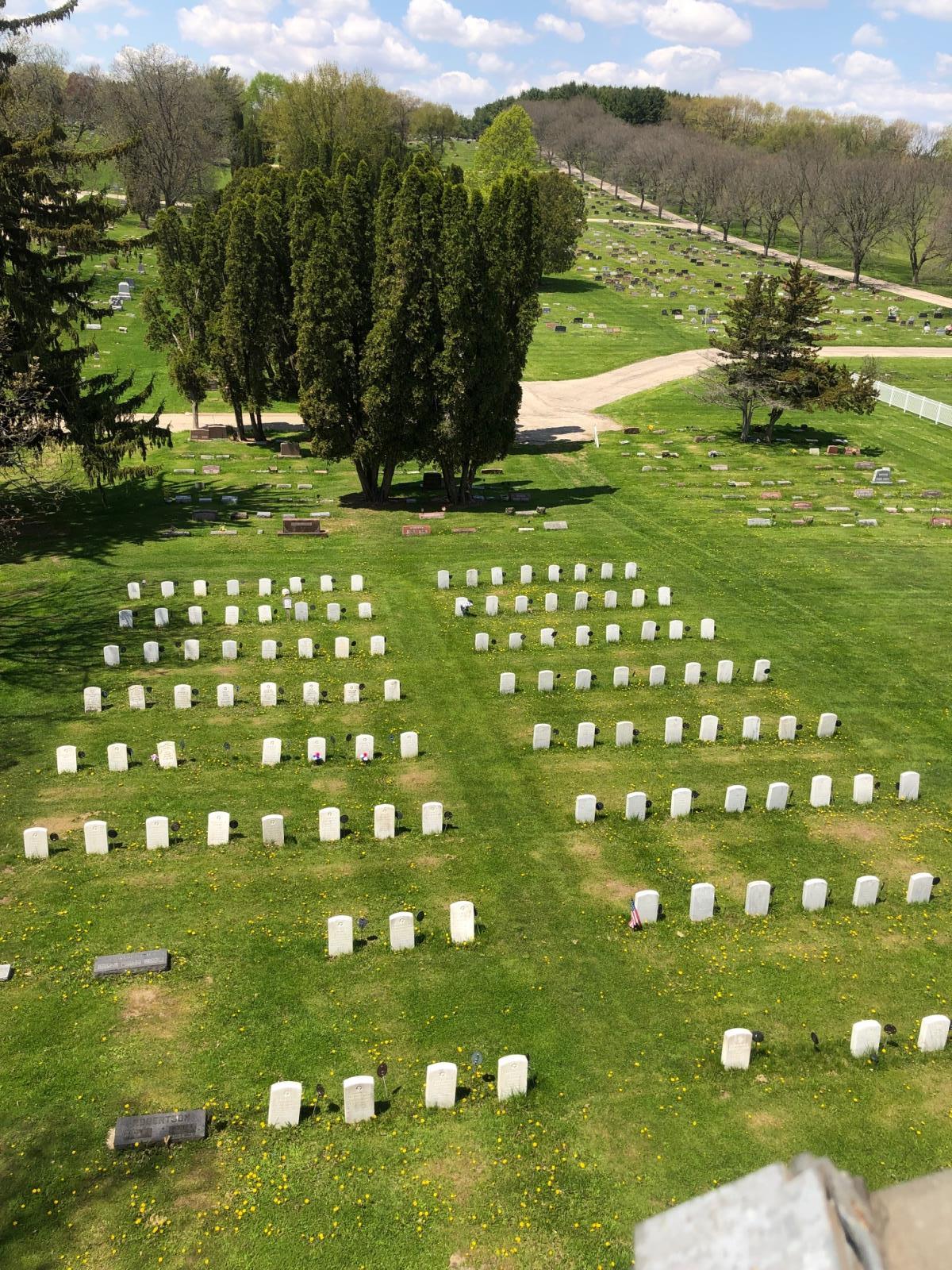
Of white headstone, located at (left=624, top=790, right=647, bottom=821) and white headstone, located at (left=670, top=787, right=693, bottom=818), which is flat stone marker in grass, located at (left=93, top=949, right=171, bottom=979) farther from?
white headstone, located at (left=670, top=787, right=693, bottom=818)

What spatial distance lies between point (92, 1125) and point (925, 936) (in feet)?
40.7

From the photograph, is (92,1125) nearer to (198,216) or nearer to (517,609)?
(517,609)

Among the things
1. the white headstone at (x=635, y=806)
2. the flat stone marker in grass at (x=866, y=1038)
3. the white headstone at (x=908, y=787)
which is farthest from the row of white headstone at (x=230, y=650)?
the flat stone marker in grass at (x=866, y=1038)

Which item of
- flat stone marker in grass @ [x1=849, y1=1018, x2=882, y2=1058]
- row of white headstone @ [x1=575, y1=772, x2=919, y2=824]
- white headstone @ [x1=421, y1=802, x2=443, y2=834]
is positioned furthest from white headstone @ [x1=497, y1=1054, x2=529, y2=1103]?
row of white headstone @ [x1=575, y1=772, x2=919, y2=824]

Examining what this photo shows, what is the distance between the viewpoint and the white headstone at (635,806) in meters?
19.2

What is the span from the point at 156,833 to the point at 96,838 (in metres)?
1.02

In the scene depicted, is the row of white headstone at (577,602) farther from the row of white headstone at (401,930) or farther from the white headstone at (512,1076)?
the white headstone at (512,1076)

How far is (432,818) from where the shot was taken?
18.6 m

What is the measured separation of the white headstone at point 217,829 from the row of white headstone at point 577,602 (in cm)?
1305

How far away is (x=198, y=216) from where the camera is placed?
173 ft

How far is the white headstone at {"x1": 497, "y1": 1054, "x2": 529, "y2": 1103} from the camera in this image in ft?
40.7

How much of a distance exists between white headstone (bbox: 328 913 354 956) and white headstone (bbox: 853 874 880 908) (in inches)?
325

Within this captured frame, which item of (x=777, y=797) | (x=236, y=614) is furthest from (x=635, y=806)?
(x=236, y=614)

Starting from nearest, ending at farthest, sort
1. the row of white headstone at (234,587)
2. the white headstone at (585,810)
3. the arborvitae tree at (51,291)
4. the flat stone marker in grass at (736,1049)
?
the flat stone marker in grass at (736,1049), the white headstone at (585,810), the row of white headstone at (234,587), the arborvitae tree at (51,291)
